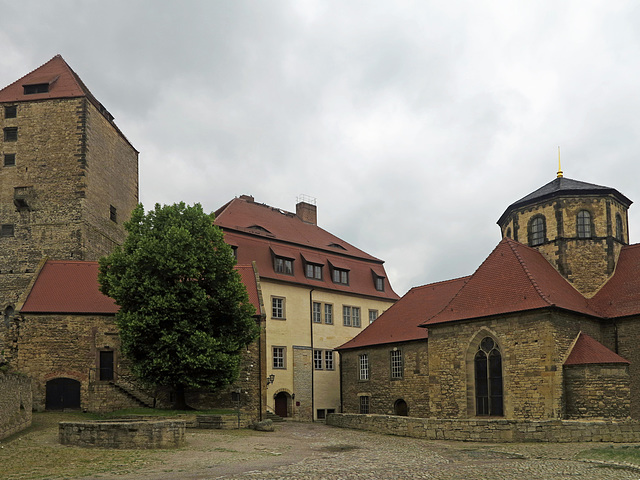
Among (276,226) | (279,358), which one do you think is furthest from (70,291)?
(276,226)

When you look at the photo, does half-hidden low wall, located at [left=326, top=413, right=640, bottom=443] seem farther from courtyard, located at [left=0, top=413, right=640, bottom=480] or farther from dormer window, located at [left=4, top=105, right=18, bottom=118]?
dormer window, located at [left=4, top=105, right=18, bottom=118]

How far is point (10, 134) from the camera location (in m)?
40.2

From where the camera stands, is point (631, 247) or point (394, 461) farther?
point (631, 247)

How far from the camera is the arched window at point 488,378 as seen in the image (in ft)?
82.4

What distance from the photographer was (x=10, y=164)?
3994cm

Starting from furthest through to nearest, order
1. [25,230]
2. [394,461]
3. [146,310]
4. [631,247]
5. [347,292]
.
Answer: [347,292]
[25,230]
[631,247]
[146,310]
[394,461]

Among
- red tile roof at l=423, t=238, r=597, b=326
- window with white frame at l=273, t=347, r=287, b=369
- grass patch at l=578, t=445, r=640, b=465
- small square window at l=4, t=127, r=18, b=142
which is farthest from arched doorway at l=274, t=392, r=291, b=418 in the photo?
small square window at l=4, t=127, r=18, b=142

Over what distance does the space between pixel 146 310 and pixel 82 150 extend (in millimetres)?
16860

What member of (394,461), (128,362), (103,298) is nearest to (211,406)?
(128,362)

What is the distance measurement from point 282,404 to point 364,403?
196 inches

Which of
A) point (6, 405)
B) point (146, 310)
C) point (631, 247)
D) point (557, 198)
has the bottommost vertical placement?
point (6, 405)

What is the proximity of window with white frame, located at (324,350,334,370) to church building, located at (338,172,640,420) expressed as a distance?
6225 mm

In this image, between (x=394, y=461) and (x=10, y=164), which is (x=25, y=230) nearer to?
(x=10, y=164)

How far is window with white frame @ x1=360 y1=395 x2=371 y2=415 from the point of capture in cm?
3450
